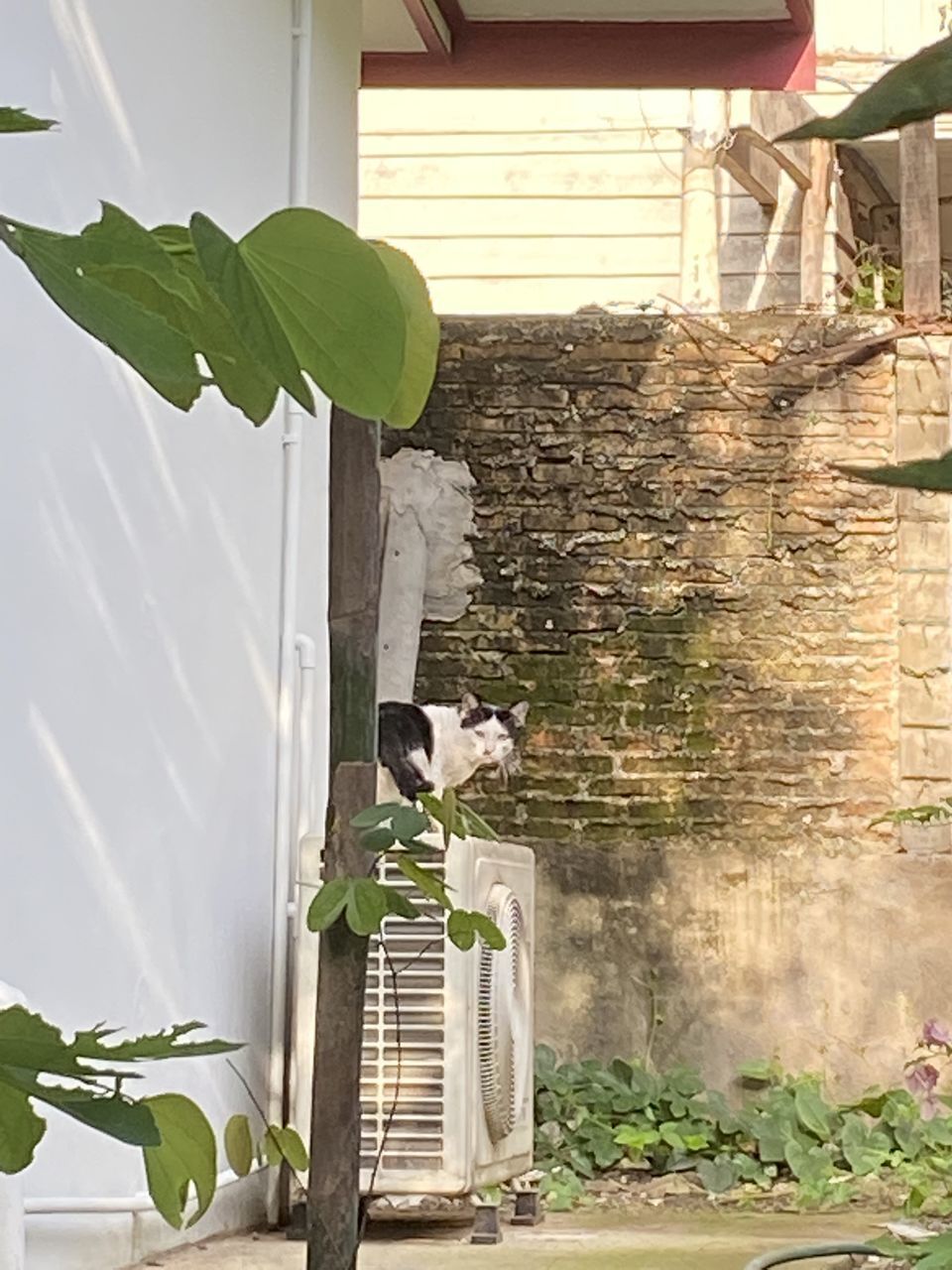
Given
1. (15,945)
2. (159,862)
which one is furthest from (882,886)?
(15,945)

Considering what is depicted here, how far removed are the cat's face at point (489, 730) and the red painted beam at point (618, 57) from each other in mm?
1650

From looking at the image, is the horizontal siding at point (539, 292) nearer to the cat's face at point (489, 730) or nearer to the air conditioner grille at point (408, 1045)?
the cat's face at point (489, 730)

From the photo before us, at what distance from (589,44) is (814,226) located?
82.5 inches

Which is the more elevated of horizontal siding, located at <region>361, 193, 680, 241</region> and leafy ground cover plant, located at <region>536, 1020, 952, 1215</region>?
horizontal siding, located at <region>361, 193, 680, 241</region>

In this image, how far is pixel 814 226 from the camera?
22.2 ft

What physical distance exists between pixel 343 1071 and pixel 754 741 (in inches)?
176

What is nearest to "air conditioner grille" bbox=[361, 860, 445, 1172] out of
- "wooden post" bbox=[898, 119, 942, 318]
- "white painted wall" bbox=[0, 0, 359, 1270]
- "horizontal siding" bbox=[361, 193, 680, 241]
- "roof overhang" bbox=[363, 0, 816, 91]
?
"white painted wall" bbox=[0, 0, 359, 1270]

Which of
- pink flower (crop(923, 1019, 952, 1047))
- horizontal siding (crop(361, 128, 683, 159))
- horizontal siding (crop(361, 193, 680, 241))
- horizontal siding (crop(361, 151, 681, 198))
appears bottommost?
pink flower (crop(923, 1019, 952, 1047))

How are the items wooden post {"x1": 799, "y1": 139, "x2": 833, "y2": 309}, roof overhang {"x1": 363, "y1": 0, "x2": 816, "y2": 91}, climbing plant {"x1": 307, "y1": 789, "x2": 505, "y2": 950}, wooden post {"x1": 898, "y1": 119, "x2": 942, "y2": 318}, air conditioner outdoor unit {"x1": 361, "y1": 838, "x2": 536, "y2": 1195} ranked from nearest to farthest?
1. climbing plant {"x1": 307, "y1": 789, "x2": 505, "y2": 950}
2. air conditioner outdoor unit {"x1": 361, "y1": 838, "x2": 536, "y2": 1195}
3. roof overhang {"x1": 363, "y1": 0, "x2": 816, "y2": 91}
4. wooden post {"x1": 898, "y1": 119, "x2": 942, "y2": 318}
5. wooden post {"x1": 799, "y1": 139, "x2": 833, "y2": 309}

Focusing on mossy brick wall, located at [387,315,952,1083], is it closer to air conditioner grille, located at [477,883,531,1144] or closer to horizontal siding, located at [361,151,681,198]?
air conditioner grille, located at [477,883,531,1144]

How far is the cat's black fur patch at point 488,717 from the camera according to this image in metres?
4.84

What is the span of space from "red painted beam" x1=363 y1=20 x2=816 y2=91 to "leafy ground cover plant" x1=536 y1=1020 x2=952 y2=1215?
98.0 inches

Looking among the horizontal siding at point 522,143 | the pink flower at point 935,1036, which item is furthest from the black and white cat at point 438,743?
the horizontal siding at point 522,143

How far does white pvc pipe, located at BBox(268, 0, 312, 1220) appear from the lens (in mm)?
3553
